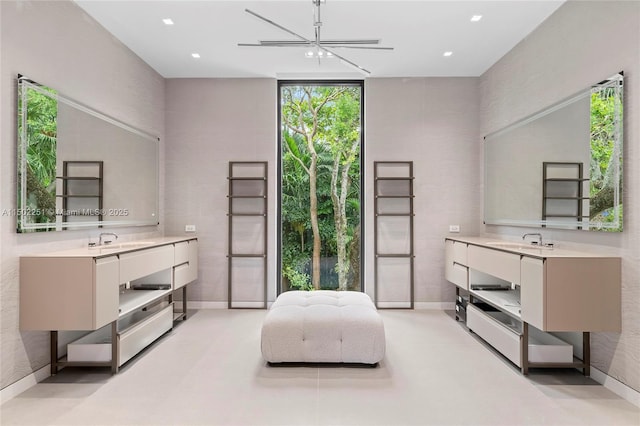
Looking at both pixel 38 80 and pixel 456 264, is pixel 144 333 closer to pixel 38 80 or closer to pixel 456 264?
pixel 38 80

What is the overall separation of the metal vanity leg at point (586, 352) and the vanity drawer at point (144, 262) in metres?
3.67

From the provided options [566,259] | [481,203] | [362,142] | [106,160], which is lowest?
[566,259]

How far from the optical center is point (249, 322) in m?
4.31

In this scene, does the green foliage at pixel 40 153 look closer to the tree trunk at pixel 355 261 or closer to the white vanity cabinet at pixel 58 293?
the white vanity cabinet at pixel 58 293

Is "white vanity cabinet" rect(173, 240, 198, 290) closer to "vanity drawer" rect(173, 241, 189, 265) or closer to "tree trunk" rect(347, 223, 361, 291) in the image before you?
"vanity drawer" rect(173, 241, 189, 265)

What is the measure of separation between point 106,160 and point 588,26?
4.44 metres

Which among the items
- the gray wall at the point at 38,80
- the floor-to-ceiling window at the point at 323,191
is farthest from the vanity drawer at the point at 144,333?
the floor-to-ceiling window at the point at 323,191

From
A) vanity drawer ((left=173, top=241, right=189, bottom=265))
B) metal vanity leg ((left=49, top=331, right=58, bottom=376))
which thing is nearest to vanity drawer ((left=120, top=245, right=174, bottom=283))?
vanity drawer ((left=173, top=241, right=189, bottom=265))

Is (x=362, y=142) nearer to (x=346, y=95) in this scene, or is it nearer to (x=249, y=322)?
(x=346, y=95)

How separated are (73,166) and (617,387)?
4.59 meters

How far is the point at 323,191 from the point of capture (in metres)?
5.18

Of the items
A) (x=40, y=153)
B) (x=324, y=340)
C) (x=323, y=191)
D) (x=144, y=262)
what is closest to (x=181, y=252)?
(x=144, y=262)

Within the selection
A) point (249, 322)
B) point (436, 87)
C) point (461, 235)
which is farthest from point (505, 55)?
point (249, 322)

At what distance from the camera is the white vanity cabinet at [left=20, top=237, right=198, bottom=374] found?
259cm
